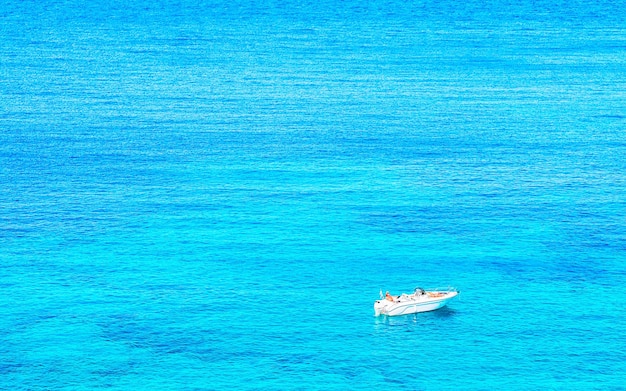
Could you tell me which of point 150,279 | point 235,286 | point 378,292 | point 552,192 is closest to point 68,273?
point 150,279

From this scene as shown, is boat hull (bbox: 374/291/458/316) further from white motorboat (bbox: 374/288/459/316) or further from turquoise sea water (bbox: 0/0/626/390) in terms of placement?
turquoise sea water (bbox: 0/0/626/390)

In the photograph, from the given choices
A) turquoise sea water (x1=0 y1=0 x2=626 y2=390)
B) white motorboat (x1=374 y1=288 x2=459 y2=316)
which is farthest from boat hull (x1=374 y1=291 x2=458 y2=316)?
turquoise sea water (x1=0 y1=0 x2=626 y2=390)

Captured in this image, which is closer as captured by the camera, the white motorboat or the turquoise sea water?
the turquoise sea water

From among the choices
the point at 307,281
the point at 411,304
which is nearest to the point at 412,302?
the point at 411,304

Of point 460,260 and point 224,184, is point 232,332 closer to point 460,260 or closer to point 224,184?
point 460,260

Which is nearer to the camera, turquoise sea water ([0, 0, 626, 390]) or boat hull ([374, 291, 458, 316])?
turquoise sea water ([0, 0, 626, 390])

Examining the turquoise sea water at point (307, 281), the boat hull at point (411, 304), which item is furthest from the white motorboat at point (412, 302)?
the turquoise sea water at point (307, 281)

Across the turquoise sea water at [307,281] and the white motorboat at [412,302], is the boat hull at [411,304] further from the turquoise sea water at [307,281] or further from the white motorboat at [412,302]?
the turquoise sea water at [307,281]
